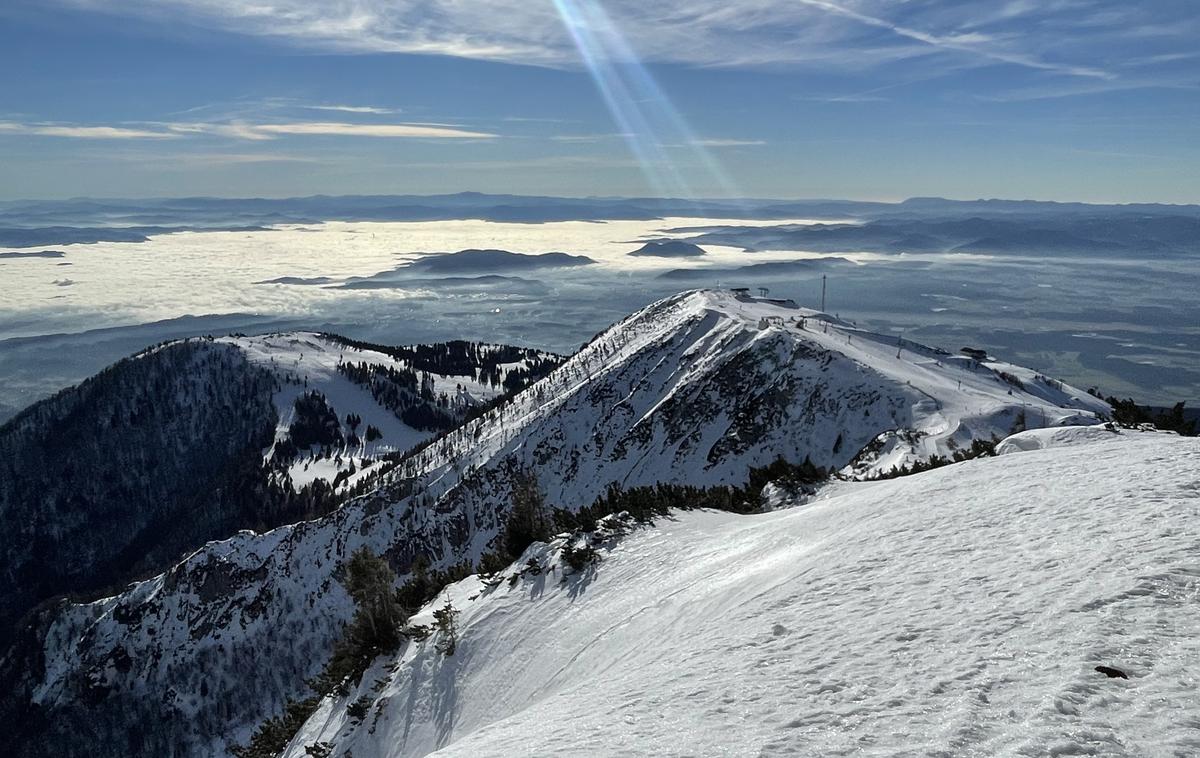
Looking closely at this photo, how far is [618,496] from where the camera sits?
4125 centimetres

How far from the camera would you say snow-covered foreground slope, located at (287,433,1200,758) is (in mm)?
9695

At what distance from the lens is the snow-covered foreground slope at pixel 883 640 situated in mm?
9695

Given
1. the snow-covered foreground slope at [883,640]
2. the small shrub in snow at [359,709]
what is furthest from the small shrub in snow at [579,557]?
the small shrub in snow at [359,709]

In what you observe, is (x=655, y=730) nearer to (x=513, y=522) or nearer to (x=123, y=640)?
(x=513, y=522)

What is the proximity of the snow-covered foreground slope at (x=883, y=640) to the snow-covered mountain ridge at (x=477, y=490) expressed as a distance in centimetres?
7075

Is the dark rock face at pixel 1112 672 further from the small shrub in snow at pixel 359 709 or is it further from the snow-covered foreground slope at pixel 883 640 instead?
the small shrub in snow at pixel 359 709

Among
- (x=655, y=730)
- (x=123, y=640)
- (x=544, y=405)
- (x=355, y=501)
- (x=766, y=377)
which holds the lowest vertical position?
(x=123, y=640)

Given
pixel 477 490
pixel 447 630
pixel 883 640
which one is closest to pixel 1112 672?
pixel 883 640

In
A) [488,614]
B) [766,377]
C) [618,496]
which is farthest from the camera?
[766,377]

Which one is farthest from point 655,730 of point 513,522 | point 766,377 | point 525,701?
point 766,377

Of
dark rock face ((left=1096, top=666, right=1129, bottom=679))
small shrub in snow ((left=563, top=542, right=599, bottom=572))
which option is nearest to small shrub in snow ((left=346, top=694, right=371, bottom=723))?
small shrub in snow ((left=563, top=542, right=599, bottom=572))

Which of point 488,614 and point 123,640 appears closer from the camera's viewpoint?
point 488,614

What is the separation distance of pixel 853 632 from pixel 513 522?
25865 mm

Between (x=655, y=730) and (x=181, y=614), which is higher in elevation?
(x=655, y=730)
